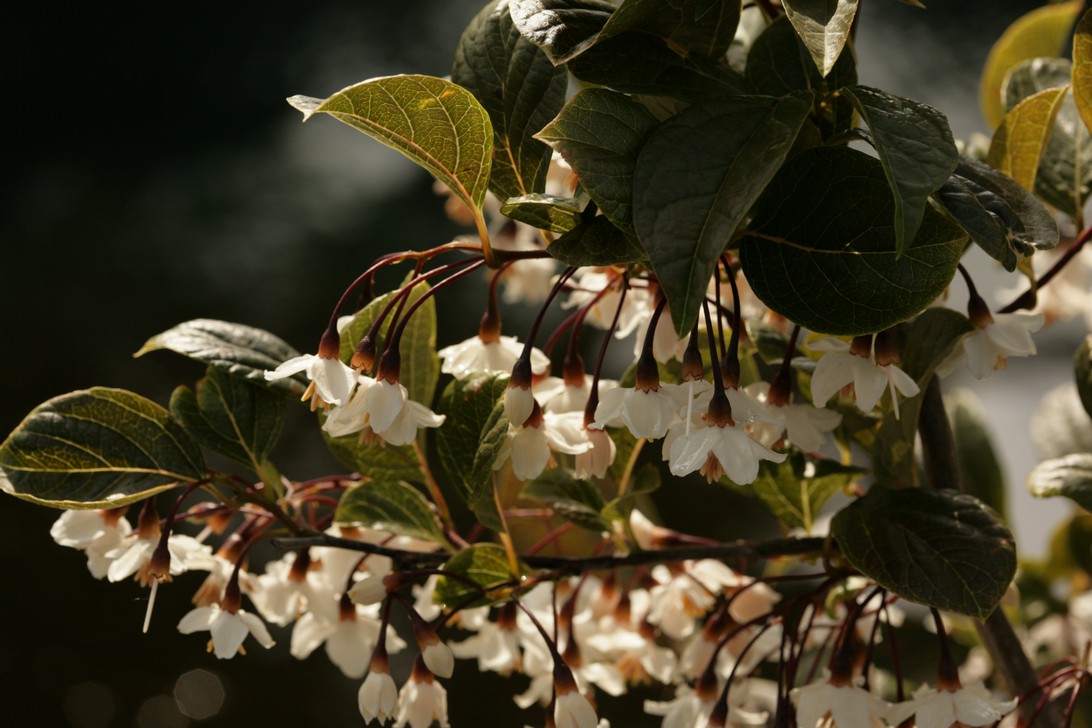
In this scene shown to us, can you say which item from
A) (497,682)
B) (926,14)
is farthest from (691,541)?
(926,14)

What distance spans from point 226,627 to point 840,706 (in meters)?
0.19

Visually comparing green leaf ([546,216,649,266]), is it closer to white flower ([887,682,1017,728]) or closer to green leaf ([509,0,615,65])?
green leaf ([509,0,615,65])

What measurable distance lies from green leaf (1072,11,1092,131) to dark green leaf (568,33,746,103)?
0.12 meters

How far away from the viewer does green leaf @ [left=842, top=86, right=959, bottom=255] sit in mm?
213

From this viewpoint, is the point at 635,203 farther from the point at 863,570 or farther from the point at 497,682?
the point at 497,682

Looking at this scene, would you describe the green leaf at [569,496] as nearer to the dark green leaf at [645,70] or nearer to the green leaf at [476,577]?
the green leaf at [476,577]

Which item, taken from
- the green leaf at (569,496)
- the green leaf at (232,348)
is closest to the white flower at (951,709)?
the green leaf at (569,496)

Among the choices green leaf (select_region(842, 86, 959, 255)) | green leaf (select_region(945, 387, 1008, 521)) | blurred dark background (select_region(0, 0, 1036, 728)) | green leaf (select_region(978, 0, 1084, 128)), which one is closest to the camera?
green leaf (select_region(842, 86, 959, 255))

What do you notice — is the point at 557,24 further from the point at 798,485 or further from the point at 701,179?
the point at 798,485

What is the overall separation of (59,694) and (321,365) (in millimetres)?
760

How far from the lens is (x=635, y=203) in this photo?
0.76 feet

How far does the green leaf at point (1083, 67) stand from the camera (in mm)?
320

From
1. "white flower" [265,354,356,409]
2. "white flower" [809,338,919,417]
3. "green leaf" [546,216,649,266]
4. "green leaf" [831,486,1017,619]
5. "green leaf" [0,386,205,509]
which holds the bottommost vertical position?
"green leaf" [0,386,205,509]

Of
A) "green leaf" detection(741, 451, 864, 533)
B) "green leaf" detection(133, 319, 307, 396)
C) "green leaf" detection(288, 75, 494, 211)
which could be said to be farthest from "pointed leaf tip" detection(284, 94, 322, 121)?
"green leaf" detection(741, 451, 864, 533)
